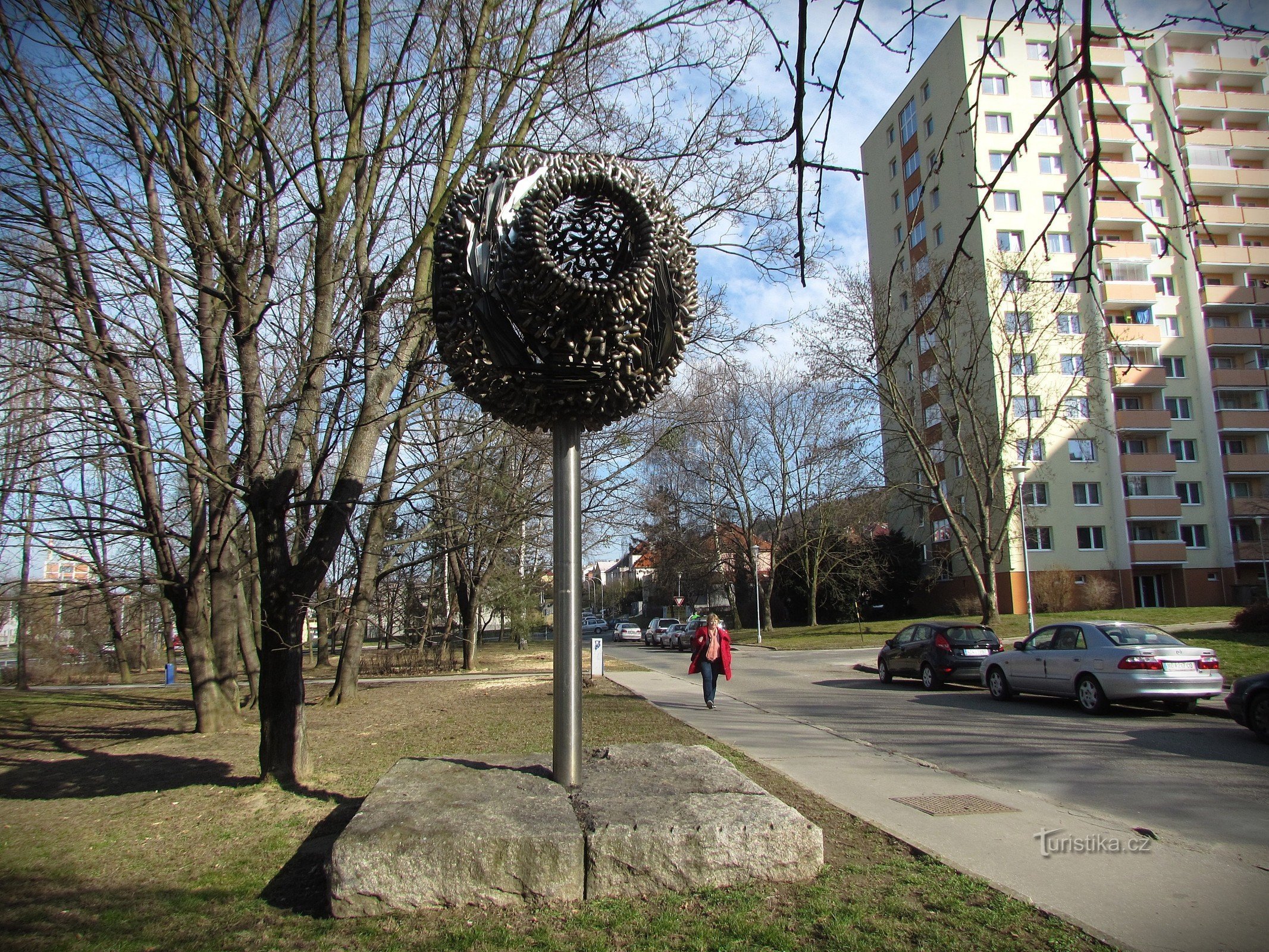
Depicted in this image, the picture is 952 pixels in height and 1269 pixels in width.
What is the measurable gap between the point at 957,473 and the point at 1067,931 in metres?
35.9

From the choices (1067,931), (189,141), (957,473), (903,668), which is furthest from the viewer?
(957,473)

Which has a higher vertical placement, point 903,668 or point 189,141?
point 189,141

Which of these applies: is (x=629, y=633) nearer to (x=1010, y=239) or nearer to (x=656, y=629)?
(x=656, y=629)

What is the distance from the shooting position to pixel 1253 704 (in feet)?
31.8

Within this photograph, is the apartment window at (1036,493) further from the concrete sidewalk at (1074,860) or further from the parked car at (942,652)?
the concrete sidewalk at (1074,860)

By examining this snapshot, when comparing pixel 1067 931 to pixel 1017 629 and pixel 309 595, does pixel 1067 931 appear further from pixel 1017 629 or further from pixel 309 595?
pixel 1017 629

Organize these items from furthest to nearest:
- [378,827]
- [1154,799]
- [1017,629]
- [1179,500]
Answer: [1179,500], [1017,629], [1154,799], [378,827]

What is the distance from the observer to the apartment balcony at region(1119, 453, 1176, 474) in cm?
4188

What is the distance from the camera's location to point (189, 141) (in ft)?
26.9

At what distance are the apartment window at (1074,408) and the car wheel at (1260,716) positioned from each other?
61.4 feet

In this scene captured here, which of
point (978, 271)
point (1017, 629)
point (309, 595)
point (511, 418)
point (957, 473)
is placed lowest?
point (1017, 629)

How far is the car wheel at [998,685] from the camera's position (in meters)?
14.4

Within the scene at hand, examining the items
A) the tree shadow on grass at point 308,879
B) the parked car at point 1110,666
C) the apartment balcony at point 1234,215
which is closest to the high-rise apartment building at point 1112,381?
the apartment balcony at point 1234,215

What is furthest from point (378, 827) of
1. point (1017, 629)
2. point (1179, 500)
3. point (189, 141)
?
point (1179, 500)
